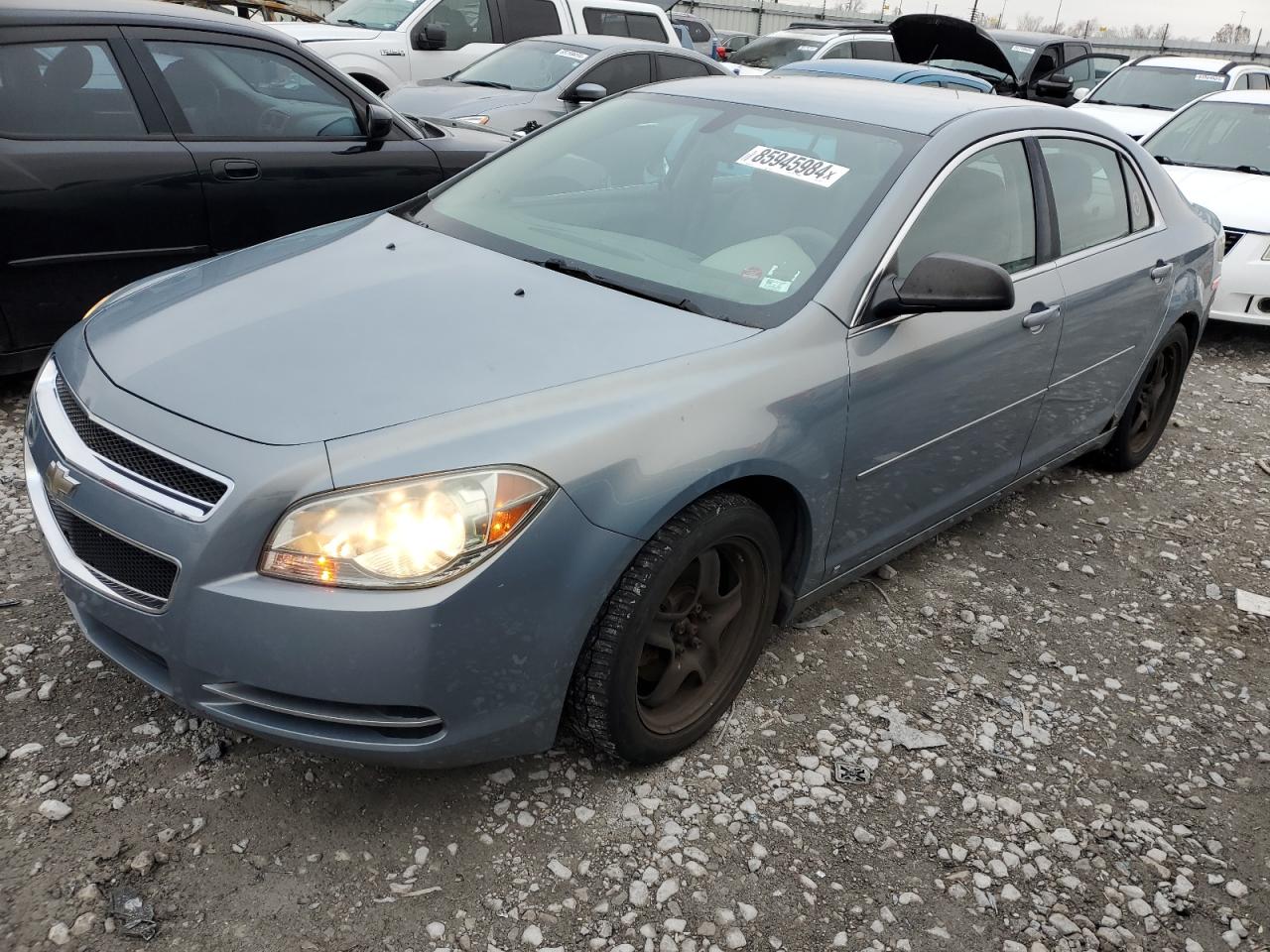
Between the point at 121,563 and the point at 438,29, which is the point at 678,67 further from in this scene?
the point at 121,563

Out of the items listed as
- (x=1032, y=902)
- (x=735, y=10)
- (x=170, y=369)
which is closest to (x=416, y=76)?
(x=170, y=369)

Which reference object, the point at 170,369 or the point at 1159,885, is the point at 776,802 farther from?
the point at 170,369

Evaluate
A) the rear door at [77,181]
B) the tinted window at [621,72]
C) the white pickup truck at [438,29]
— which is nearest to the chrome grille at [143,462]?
the rear door at [77,181]

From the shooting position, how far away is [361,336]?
2465mm

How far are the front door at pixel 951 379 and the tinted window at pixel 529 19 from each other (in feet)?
29.1

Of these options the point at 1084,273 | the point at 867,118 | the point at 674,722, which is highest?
the point at 867,118

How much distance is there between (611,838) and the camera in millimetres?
2465

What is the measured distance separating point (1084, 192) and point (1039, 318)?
715 mm

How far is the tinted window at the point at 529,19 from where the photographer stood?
36.4 feet

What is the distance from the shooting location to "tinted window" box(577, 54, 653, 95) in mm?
9000

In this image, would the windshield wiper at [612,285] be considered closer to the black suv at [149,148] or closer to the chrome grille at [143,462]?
the chrome grille at [143,462]

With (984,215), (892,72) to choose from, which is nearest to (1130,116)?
(892,72)

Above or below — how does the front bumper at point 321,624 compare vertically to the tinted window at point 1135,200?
below

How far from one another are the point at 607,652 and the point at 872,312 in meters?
1.19
